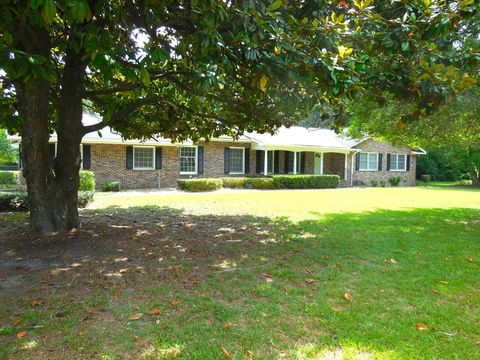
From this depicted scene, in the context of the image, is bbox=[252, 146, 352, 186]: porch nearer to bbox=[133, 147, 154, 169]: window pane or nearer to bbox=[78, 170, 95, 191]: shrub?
bbox=[133, 147, 154, 169]: window pane

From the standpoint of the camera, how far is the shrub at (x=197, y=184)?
1867cm

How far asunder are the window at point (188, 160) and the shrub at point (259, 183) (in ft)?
10.8

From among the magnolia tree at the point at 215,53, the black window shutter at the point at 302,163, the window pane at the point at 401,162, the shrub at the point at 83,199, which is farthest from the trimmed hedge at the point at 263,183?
the magnolia tree at the point at 215,53

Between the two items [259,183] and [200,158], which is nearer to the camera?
[259,183]

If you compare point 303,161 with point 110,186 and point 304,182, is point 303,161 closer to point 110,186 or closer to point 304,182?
point 304,182

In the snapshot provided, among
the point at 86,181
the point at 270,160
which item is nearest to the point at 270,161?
the point at 270,160

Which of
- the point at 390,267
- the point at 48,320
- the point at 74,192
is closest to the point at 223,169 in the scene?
the point at 74,192

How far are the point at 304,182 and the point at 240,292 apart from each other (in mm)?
18388

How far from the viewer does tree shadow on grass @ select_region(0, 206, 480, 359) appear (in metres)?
3.20

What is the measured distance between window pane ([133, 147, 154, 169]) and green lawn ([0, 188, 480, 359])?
40.7 ft

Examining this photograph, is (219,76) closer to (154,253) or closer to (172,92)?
(154,253)

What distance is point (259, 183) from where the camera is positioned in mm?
20766

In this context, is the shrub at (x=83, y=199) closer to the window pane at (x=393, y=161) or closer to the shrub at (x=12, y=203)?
the shrub at (x=12, y=203)

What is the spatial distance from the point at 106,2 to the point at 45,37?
2312 millimetres
